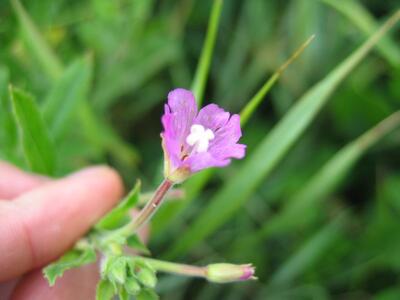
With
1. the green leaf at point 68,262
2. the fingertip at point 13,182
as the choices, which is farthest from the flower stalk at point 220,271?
the fingertip at point 13,182

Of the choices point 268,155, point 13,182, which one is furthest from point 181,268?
point 268,155

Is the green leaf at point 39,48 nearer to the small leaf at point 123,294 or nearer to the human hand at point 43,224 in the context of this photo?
the human hand at point 43,224

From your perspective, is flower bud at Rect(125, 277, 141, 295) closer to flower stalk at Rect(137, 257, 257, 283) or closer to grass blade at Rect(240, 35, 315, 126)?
flower stalk at Rect(137, 257, 257, 283)

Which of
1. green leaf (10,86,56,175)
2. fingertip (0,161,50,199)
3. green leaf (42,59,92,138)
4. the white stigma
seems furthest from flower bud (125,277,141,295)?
green leaf (42,59,92,138)

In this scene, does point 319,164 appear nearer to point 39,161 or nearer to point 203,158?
point 39,161

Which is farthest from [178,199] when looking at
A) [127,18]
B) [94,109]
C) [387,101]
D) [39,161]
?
[387,101]
